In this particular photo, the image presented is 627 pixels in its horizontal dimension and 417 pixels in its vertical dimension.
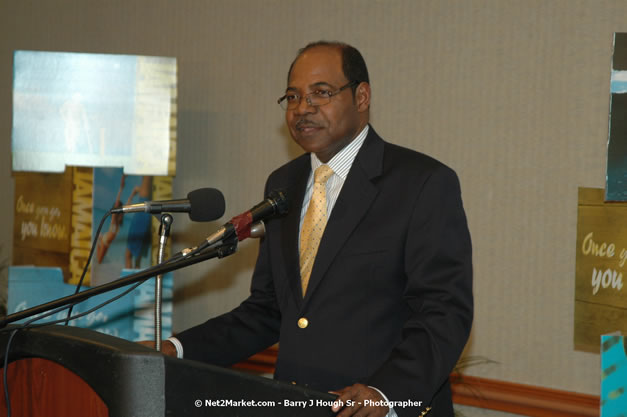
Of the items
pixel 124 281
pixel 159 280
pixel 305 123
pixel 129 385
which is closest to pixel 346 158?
pixel 305 123

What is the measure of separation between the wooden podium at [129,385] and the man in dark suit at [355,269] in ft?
0.99

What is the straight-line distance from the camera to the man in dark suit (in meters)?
1.64

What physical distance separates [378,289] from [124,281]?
2.14 feet

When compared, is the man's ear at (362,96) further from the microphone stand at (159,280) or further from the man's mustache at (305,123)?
the microphone stand at (159,280)

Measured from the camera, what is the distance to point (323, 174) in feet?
6.61

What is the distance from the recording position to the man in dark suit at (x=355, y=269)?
5.40 ft

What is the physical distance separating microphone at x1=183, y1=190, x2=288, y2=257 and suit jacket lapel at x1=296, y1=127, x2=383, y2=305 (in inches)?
11.1

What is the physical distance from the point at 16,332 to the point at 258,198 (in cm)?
222

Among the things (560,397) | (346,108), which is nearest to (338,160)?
(346,108)

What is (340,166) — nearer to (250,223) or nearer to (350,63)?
(350,63)

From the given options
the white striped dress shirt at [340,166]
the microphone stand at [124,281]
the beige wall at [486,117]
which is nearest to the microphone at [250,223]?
the microphone stand at [124,281]

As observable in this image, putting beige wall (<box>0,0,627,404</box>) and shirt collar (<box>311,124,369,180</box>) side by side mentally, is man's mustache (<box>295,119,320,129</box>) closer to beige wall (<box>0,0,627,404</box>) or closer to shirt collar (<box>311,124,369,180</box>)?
shirt collar (<box>311,124,369,180</box>)

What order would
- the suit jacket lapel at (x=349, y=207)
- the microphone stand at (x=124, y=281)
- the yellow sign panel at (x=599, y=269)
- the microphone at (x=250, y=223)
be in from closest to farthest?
the microphone stand at (x=124, y=281)
the microphone at (x=250, y=223)
the suit jacket lapel at (x=349, y=207)
the yellow sign panel at (x=599, y=269)

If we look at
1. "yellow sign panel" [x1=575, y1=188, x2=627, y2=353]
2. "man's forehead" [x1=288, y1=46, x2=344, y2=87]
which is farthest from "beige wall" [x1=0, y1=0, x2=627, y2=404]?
"man's forehead" [x1=288, y1=46, x2=344, y2=87]
